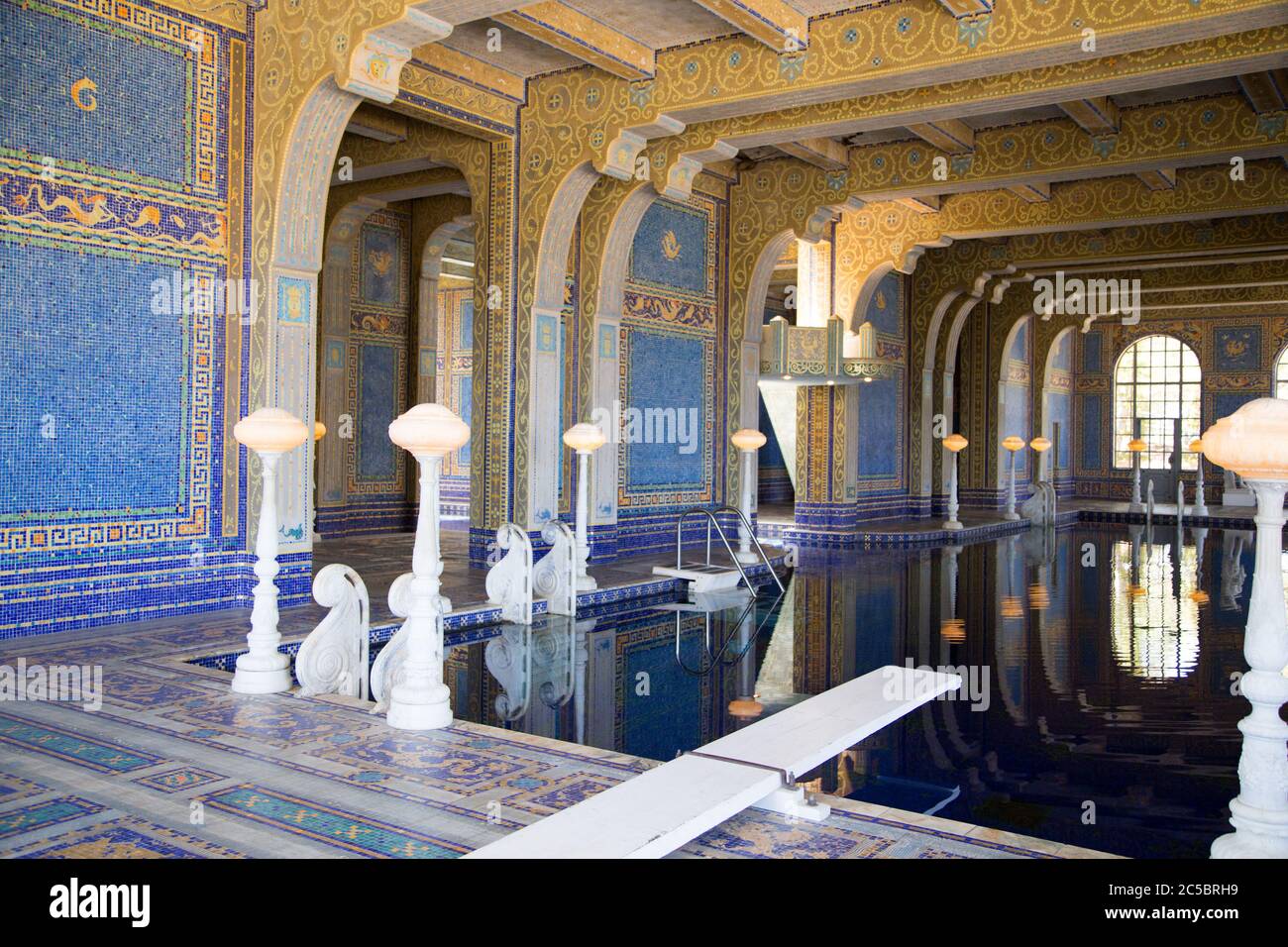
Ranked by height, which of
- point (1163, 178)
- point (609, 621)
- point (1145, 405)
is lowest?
point (609, 621)

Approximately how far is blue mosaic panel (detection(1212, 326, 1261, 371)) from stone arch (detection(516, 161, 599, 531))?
1874 cm

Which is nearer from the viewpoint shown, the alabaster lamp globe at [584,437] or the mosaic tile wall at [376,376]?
the alabaster lamp globe at [584,437]

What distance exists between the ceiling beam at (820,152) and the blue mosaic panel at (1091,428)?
15.9 m

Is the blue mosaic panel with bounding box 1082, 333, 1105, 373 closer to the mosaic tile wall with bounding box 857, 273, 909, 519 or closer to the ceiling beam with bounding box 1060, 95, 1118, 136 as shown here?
the mosaic tile wall with bounding box 857, 273, 909, 519

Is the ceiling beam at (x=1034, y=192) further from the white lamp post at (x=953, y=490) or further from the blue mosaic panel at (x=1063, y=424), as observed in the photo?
the blue mosaic panel at (x=1063, y=424)

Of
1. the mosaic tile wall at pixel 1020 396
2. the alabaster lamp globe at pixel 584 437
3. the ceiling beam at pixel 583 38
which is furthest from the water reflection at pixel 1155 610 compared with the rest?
the mosaic tile wall at pixel 1020 396

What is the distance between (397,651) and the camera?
202 inches

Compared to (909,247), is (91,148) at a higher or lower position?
lower

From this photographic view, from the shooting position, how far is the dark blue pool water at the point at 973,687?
167 inches

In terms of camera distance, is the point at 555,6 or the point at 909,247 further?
the point at 909,247

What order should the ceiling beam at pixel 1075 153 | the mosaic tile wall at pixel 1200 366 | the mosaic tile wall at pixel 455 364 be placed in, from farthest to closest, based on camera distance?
the mosaic tile wall at pixel 1200 366 → the mosaic tile wall at pixel 455 364 → the ceiling beam at pixel 1075 153
